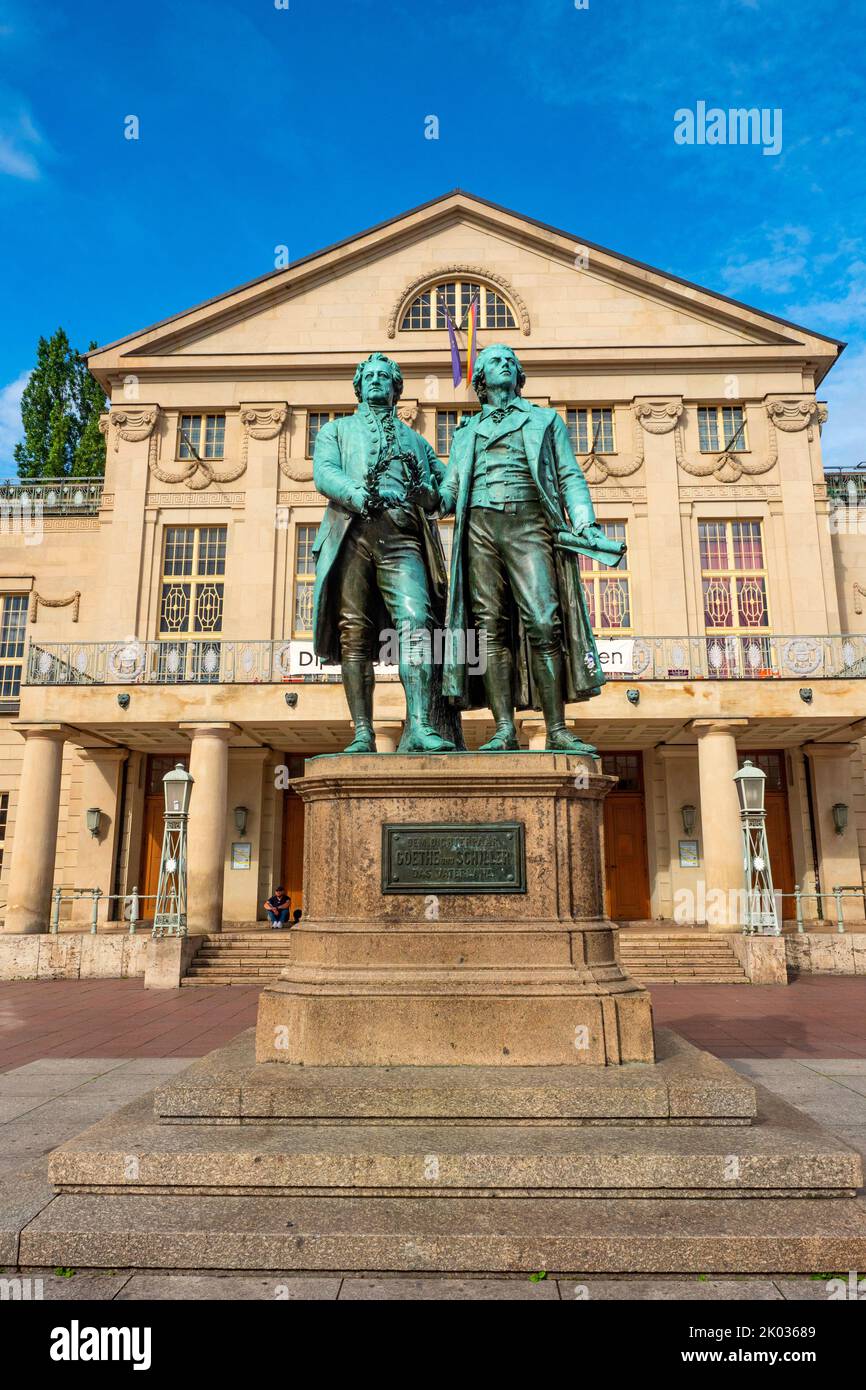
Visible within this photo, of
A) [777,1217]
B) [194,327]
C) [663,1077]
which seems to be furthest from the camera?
[194,327]

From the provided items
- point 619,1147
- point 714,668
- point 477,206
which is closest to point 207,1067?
point 619,1147

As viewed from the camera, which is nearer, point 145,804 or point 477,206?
point 145,804

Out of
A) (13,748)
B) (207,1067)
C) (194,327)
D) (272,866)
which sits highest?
(194,327)

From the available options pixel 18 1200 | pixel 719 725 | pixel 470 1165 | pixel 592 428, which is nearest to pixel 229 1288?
pixel 470 1165

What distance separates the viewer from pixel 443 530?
917 inches

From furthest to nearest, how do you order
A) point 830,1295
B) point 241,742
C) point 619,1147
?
point 241,742
point 619,1147
point 830,1295

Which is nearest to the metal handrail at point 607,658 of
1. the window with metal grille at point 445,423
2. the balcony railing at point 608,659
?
the balcony railing at point 608,659

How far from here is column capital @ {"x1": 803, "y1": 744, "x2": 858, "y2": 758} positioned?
23.2 metres

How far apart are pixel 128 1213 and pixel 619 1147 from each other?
1.96 metres

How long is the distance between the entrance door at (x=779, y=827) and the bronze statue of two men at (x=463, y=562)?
64.2ft

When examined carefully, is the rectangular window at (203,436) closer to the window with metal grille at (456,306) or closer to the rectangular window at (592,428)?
the window with metal grille at (456,306)

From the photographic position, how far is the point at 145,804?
24.6 m

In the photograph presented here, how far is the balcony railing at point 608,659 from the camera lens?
2150 centimetres

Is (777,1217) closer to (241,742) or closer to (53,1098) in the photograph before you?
(53,1098)
